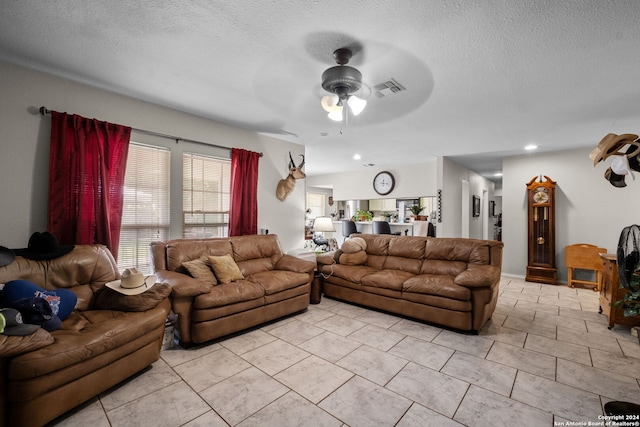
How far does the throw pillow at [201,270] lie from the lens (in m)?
2.96

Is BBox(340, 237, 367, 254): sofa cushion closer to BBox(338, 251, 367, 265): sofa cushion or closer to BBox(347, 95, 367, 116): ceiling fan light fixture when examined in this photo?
BBox(338, 251, 367, 265): sofa cushion

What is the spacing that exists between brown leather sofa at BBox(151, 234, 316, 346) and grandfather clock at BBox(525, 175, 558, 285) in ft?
14.6

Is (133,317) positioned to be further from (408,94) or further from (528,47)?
(528,47)

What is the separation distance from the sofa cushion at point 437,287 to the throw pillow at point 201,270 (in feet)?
7.21

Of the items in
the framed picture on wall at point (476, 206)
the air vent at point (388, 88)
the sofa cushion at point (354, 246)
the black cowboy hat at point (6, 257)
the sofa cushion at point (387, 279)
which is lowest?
the sofa cushion at point (387, 279)

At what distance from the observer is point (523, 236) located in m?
5.59

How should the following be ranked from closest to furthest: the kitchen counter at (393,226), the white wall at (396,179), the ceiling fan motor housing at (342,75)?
the ceiling fan motor housing at (342,75) < the white wall at (396,179) < the kitchen counter at (393,226)

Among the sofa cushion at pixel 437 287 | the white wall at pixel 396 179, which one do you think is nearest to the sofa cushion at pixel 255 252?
the sofa cushion at pixel 437 287

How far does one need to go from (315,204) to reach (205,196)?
7.02m

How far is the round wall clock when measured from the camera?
7214 mm

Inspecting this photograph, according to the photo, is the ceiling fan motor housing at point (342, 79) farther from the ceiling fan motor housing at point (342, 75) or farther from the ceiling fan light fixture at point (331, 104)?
the ceiling fan light fixture at point (331, 104)

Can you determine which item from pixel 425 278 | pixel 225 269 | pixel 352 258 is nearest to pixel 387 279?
pixel 425 278

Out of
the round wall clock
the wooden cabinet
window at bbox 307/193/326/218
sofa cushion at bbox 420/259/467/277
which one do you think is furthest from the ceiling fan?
window at bbox 307/193/326/218

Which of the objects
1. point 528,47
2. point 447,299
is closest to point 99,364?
point 447,299
